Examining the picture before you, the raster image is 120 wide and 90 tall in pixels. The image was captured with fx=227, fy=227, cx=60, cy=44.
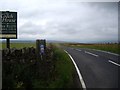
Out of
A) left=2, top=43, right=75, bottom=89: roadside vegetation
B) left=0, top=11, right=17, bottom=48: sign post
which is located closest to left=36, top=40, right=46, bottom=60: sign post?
left=2, top=43, right=75, bottom=89: roadside vegetation

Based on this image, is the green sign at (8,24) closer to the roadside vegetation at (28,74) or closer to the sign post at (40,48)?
the roadside vegetation at (28,74)

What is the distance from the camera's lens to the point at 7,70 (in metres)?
10.1

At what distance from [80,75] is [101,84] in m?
1.95

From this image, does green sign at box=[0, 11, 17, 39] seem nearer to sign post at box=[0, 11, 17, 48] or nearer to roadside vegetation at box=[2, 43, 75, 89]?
sign post at box=[0, 11, 17, 48]

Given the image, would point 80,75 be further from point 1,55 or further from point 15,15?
point 15,15

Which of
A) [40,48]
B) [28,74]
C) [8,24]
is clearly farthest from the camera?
[8,24]

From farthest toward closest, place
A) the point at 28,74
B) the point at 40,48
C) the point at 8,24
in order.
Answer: the point at 8,24
the point at 40,48
the point at 28,74

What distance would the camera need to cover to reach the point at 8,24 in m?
17.5

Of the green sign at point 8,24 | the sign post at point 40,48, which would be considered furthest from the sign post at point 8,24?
the sign post at point 40,48

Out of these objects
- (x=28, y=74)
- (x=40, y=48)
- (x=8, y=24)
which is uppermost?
(x=8, y=24)

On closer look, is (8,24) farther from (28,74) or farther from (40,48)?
(28,74)

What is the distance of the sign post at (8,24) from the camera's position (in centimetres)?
1734

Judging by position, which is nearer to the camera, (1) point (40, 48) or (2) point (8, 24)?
(1) point (40, 48)

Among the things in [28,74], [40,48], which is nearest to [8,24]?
[40,48]
